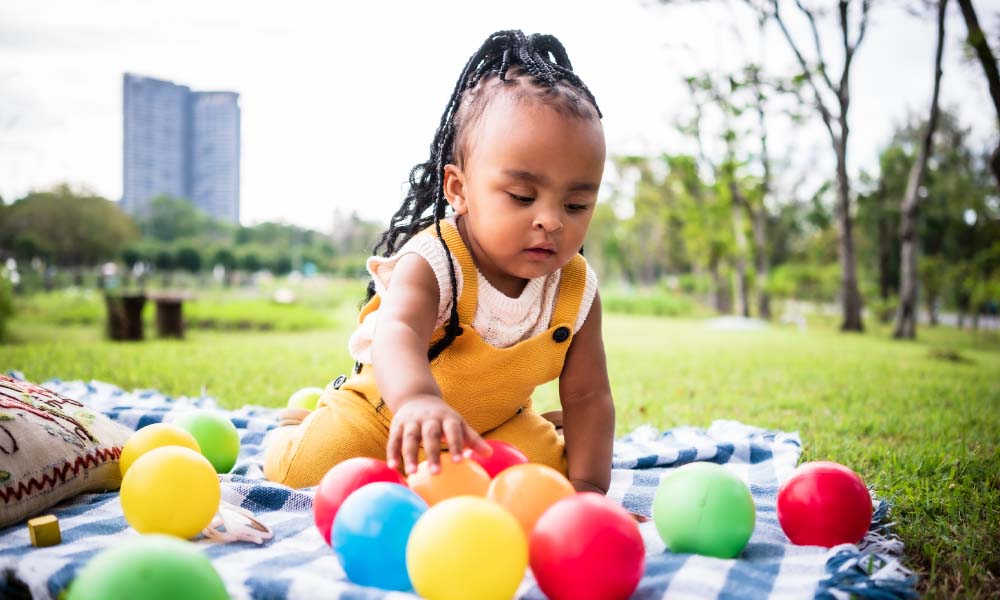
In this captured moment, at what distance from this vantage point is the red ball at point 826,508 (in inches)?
70.4

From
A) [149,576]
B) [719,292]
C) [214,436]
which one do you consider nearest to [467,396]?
[214,436]

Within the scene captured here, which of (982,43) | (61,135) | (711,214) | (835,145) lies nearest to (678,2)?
(835,145)

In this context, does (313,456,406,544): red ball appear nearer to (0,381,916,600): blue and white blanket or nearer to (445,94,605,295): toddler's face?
(0,381,916,600): blue and white blanket

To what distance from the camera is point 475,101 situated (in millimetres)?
2283

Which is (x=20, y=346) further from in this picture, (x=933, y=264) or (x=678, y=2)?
(x=933, y=264)

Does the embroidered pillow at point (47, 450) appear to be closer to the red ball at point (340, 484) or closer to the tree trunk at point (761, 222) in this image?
the red ball at point (340, 484)

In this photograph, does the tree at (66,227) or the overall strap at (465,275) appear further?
the tree at (66,227)

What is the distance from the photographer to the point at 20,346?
6770 mm

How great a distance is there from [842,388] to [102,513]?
488cm

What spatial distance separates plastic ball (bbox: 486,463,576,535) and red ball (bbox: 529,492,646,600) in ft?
0.41

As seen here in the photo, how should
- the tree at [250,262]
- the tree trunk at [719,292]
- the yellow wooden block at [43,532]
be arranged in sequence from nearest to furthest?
the yellow wooden block at [43,532]
the tree at [250,262]
the tree trunk at [719,292]

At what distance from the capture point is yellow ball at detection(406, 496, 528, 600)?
1.33 metres

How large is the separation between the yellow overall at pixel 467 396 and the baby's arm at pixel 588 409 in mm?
63

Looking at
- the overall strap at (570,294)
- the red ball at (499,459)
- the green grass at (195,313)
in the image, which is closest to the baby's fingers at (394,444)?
the red ball at (499,459)
